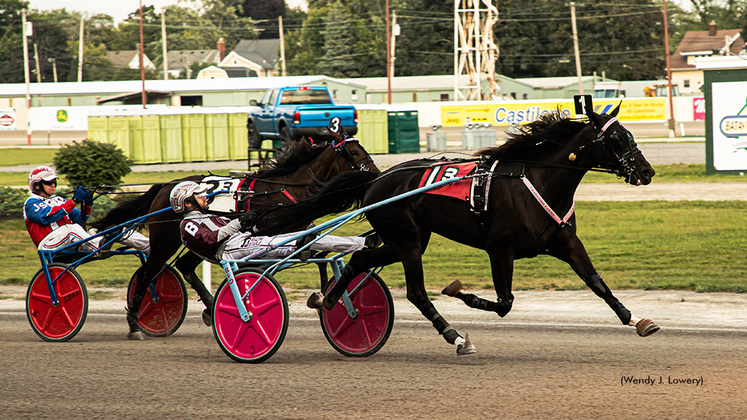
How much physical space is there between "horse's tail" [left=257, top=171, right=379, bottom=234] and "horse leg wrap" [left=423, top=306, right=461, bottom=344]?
4.39 feet

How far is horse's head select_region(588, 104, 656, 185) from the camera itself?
6.86 m

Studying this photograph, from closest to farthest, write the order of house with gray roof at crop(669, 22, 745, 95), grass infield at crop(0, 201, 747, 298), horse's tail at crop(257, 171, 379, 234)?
horse's tail at crop(257, 171, 379, 234) < grass infield at crop(0, 201, 747, 298) < house with gray roof at crop(669, 22, 745, 95)

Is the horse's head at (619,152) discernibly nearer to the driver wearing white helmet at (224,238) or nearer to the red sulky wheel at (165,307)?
the driver wearing white helmet at (224,238)

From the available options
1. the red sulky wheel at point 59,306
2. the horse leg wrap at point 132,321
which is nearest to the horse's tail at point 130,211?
the red sulky wheel at point 59,306

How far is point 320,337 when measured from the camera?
8305mm

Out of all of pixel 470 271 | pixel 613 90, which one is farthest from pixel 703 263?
pixel 613 90

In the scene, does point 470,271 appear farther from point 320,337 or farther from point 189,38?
point 189,38

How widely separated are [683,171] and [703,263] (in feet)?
44.9

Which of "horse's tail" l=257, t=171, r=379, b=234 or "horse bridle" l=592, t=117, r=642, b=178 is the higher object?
"horse bridle" l=592, t=117, r=642, b=178

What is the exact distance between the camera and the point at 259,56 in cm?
12306

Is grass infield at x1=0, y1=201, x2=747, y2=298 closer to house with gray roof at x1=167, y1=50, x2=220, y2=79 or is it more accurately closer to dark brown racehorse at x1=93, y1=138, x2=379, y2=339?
dark brown racehorse at x1=93, y1=138, x2=379, y2=339

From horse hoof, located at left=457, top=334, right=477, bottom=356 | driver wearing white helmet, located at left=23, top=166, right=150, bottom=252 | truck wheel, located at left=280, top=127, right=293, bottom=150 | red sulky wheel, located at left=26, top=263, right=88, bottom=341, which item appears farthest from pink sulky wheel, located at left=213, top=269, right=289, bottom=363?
truck wheel, located at left=280, top=127, right=293, bottom=150

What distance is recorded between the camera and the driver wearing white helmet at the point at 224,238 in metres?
7.48

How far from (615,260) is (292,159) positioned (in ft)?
18.8
